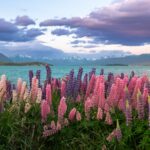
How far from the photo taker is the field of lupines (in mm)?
7504

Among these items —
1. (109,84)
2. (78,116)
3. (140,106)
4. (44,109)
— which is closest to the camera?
(140,106)

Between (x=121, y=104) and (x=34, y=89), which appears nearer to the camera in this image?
(x=121, y=104)

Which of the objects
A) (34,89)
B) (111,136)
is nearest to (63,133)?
(111,136)

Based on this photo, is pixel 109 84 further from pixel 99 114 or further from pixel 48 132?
pixel 48 132

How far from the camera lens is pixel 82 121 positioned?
8.11m

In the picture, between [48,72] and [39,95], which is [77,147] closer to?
[39,95]

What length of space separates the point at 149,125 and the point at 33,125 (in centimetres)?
218

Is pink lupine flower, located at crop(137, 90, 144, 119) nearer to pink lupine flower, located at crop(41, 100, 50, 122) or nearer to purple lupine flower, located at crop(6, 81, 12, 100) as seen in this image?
pink lupine flower, located at crop(41, 100, 50, 122)

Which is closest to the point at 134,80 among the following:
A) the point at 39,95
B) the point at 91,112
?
the point at 91,112

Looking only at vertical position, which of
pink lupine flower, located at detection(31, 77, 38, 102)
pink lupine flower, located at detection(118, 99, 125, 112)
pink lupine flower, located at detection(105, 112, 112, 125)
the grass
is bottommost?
the grass

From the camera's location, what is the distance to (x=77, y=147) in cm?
806

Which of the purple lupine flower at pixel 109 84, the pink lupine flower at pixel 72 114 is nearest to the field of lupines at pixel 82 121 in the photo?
the pink lupine flower at pixel 72 114

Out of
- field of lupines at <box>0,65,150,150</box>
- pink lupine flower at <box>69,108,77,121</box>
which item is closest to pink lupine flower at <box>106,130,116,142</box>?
field of lupines at <box>0,65,150,150</box>

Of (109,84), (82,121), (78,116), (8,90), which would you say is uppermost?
(109,84)
